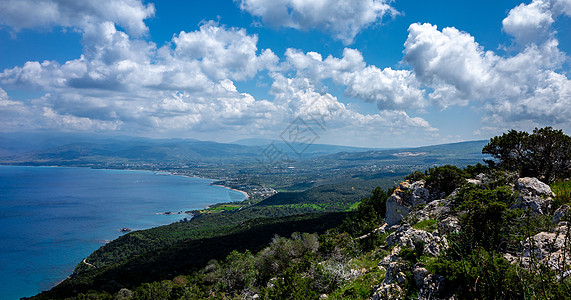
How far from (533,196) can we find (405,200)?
34.3 feet

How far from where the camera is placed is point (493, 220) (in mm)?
9281

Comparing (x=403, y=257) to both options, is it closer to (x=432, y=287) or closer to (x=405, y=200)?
(x=432, y=287)

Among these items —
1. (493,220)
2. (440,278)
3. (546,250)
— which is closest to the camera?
(440,278)

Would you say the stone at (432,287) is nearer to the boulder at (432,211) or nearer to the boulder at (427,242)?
the boulder at (427,242)

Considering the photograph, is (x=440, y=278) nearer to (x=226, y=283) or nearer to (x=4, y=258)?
(x=226, y=283)

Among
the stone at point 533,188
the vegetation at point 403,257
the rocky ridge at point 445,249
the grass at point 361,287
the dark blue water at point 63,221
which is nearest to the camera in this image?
the vegetation at point 403,257

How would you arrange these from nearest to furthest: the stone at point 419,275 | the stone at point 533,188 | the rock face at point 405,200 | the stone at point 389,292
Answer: the stone at point 419,275, the stone at point 389,292, the stone at point 533,188, the rock face at point 405,200

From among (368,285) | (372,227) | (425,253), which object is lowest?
(372,227)

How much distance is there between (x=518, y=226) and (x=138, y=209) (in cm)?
15183

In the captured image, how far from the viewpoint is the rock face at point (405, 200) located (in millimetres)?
21953

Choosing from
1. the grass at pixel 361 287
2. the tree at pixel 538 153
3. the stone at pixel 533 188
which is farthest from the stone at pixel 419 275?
the tree at pixel 538 153

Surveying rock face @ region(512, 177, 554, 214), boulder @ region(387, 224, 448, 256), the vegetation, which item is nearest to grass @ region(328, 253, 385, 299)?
Result: the vegetation

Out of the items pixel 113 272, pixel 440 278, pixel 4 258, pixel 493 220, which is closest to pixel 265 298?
pixel 440 278

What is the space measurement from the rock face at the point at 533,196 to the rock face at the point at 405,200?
819 centimetres
